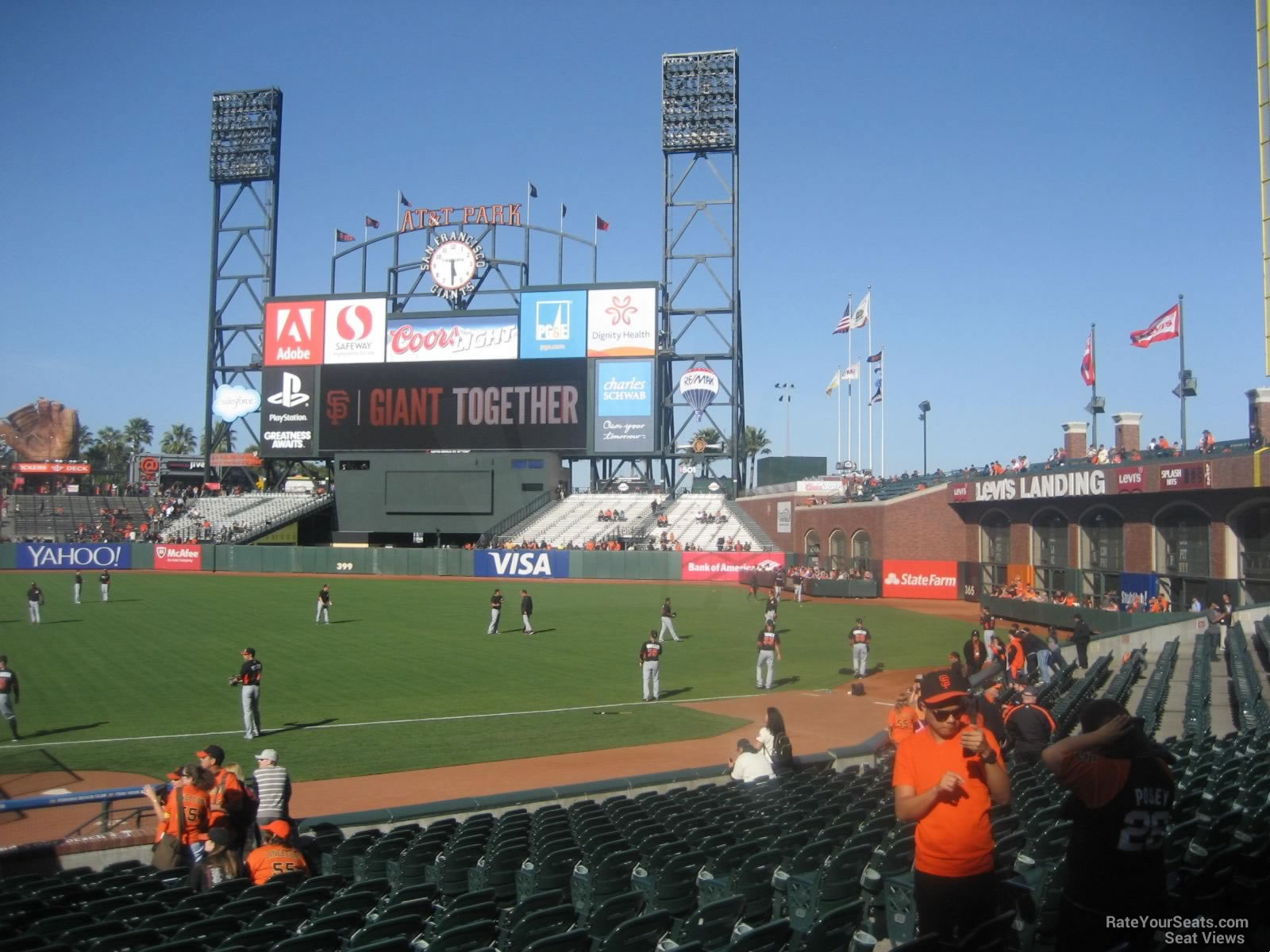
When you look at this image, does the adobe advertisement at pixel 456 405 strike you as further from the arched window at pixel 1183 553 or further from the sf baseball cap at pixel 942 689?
the sf baseball cap at pixel 942 689

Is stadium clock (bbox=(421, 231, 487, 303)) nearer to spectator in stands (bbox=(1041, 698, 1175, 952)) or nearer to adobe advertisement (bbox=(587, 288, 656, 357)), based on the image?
adobe advertisement (bbox=(587, 288, 656, 357))

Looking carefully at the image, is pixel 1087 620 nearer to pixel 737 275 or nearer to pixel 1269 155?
pixel 1269 155

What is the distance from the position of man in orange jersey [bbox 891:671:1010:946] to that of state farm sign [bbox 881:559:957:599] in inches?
1753

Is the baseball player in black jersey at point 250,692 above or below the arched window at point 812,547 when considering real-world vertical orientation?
below

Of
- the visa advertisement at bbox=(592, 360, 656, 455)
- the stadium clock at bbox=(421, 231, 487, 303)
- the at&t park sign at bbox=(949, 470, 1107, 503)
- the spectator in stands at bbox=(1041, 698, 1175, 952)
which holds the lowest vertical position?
the spectator in stands at bbox=(1041, 698, 1175, 952)

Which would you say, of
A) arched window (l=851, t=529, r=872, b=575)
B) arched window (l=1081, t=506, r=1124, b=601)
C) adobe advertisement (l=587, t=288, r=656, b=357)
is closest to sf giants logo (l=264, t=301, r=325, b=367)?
adobe advertisement (l=587, t=288, r=656, b=357)

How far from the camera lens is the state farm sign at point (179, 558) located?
2317 inches

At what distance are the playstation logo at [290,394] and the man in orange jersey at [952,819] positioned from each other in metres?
61.7

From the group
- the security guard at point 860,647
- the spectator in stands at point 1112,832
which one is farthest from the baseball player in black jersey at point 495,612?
the spectator in stands at point 1112,832

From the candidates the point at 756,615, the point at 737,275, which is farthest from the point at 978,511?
the point at 737,275

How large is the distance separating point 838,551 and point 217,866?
155ft

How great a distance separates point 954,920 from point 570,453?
55261 mm

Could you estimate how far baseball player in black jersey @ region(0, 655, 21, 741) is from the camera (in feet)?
57.0

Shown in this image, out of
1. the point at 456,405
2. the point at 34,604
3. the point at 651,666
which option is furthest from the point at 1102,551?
the point at 34,604
